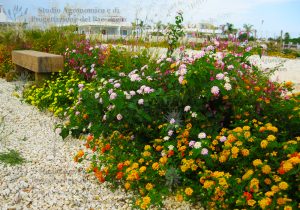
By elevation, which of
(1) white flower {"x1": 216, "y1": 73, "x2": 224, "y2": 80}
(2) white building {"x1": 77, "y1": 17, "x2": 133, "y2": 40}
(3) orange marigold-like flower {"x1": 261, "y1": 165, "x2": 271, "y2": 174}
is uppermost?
(2) white building {"x1": 77, "y1": 17, "x2": 133, "y2": 40}

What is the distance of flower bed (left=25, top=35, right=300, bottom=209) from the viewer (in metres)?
2.33

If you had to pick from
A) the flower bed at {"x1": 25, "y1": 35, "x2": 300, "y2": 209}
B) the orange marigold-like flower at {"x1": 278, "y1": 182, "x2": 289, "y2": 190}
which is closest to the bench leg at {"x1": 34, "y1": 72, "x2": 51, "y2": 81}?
the flower bed at {"x1": 25, "y1": 35, "x2": 300, "y2": 209}

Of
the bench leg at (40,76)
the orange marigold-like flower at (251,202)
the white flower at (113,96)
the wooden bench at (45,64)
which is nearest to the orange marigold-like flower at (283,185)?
the orange marigold-like flower at (251,202)

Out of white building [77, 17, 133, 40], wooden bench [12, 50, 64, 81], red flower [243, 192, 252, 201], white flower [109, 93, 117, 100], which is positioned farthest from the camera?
white building [77, 17, 133, 40]

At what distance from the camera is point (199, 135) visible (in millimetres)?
2734

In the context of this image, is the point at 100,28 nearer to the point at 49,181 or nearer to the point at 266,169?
the point at 49,181

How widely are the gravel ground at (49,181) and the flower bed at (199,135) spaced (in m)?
0.13

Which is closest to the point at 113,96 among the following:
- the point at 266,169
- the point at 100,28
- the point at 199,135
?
the point at 199,135

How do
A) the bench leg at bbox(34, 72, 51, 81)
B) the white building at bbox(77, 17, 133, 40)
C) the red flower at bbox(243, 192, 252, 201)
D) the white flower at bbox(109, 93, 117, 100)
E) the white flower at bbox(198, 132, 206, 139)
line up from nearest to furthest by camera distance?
the red flower at bbox(243, 192, 252, 201)
the white flower at bbox(198, 132, 206, 139)
the white flower at bbox(109, 93, 117, 100)
the bench leg at bbox(34, 72, 51, 81)
the white building at bbox(77, 17, 133, 40)

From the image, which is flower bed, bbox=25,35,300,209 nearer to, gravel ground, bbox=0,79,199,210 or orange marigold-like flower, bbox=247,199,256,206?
orange marigold-like flower, bbox=247,199,256,206

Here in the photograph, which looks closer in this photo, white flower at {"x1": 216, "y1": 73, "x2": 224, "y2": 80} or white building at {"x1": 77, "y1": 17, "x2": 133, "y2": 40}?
white flower at {"x1": 216, "y1": 73, "x2": 224, "y2": 80}

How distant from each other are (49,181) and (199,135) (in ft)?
4.21

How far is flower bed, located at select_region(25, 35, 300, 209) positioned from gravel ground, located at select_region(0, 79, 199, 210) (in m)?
0.13

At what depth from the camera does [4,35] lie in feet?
31.3
